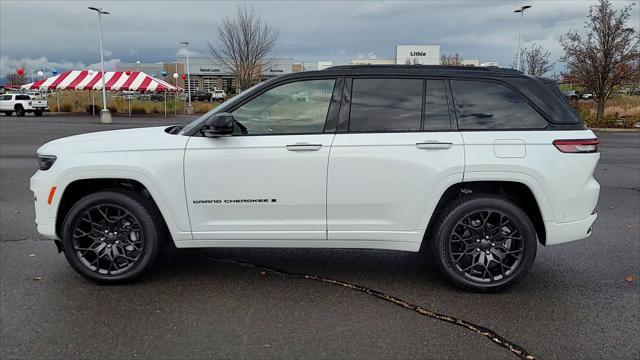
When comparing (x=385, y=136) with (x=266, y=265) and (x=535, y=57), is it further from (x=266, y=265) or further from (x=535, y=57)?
(x=535, y=57)

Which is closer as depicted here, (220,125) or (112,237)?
(220,125)

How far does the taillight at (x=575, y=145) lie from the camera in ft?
12.9

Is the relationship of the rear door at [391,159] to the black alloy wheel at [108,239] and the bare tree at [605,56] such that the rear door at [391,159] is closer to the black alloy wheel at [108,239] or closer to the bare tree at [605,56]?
the black alloy wheel at [108,239]

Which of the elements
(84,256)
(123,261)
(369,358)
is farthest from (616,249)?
(84,256)

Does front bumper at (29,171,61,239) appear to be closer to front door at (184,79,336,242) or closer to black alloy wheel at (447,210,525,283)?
front door at (184,79,336,242)

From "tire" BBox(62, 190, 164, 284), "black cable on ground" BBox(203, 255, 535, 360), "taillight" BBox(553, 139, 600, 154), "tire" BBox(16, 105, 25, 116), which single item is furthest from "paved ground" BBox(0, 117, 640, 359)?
"tire" BBox(16, 105, 25, 116)

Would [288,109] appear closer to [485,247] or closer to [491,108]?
[491,108]

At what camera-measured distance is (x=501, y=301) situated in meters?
3.98

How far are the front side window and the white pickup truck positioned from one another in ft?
137

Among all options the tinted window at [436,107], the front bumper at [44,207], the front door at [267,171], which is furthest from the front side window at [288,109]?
the front bumper at [44,207]

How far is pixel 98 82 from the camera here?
132 ft

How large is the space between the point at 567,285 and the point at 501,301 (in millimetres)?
770

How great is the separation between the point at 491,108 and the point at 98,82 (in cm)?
4159

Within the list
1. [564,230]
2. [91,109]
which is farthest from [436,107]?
[91,109]
